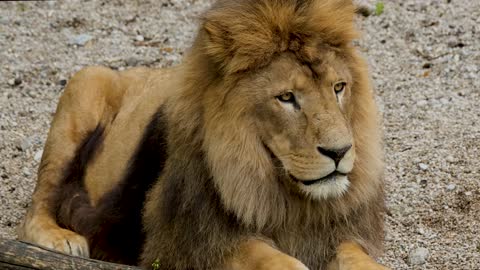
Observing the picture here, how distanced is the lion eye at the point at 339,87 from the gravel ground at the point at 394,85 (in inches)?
50.4

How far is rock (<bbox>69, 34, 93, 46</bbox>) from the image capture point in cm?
802

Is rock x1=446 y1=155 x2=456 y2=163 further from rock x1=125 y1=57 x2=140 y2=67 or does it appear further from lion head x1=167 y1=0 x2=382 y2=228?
rock x1=125 y1=57 x2=140 y2=67

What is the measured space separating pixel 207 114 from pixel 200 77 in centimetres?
17

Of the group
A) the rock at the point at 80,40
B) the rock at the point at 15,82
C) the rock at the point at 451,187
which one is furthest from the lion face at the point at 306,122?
the rock at the point at 80,40

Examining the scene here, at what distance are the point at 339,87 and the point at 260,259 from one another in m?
0.69

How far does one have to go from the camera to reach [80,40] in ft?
26.4

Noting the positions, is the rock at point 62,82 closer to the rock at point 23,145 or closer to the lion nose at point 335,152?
the rock at point 23,145

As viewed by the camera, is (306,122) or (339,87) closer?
(306,122)

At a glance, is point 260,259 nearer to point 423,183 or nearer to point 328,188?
point 328,188

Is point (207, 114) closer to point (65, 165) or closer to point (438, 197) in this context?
point (65, 165)

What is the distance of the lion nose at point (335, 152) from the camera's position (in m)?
3.79

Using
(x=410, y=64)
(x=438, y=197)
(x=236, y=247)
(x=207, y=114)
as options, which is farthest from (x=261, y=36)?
(x=410, y=64)

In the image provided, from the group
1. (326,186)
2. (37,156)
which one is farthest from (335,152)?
(37,156)

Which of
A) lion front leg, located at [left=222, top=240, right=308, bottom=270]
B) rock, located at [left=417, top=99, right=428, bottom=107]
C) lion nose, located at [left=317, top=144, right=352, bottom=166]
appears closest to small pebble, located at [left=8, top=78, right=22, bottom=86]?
rock, located at [left=417, top=99, right=428, bottom=107]
